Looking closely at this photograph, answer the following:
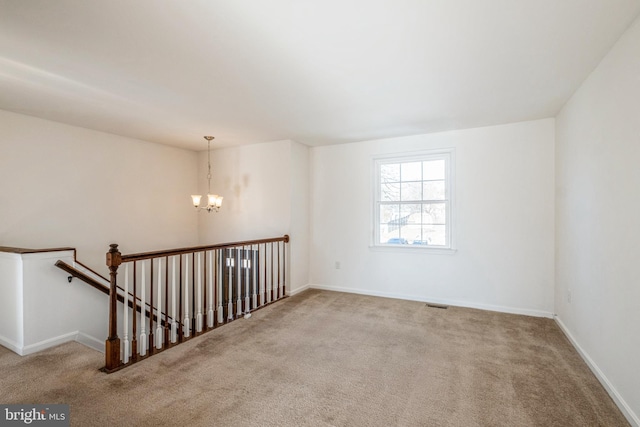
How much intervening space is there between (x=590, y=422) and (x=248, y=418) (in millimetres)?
2100

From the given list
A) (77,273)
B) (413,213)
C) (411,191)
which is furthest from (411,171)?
(77,273)

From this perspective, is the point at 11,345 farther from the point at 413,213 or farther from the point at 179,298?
the point at 413,213

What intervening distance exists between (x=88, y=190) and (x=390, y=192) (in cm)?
432

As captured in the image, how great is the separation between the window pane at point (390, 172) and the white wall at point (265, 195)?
4.24 feet

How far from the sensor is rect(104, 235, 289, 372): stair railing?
2.48 m

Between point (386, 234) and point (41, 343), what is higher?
point (386, 234)

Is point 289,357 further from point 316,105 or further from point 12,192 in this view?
point 12,192

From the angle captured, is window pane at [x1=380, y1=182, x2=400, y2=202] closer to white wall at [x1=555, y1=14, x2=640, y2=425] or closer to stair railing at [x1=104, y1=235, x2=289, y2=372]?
stair railing at [x1=104, y1=235, x2=289, y2=372]

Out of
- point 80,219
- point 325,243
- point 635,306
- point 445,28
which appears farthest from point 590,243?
point 80,219

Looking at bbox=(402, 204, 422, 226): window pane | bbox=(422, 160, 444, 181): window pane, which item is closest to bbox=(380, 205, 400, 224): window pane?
bbox=(402, 204, 422, 226): window pane

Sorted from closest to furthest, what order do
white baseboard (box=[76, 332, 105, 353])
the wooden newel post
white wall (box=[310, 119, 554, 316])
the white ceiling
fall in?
1. the white ceiling
2. the wooden newel post
3. white baseboard (box=[76, 332, 105, 353])
4. white wall (box=[310, 119, 554, 316])

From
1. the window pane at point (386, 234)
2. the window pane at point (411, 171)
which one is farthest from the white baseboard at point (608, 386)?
the window pane at point (411, 171)

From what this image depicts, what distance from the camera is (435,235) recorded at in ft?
14.2

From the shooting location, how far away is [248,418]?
6.06 ft
